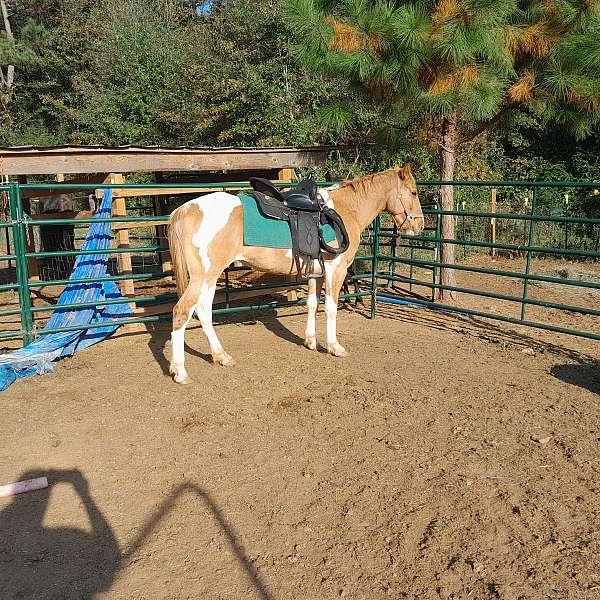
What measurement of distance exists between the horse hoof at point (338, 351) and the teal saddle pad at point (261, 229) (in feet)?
3.68

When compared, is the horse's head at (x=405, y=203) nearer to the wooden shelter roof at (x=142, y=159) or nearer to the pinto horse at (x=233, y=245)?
the pinto horse at (x=233, y=245)

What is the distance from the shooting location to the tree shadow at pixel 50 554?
2.23 metres

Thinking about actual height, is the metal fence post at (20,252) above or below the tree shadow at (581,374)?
above

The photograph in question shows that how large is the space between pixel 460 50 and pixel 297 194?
90.0 inches

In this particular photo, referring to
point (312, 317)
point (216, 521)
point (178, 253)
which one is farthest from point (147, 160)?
point (216, 521)

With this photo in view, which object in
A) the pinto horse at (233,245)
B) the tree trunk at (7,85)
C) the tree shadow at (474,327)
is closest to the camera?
the pinto horse at (233,245)

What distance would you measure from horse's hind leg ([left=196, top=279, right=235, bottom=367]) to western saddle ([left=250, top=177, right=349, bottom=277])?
84cm

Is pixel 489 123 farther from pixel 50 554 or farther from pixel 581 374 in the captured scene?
pixel 50 554

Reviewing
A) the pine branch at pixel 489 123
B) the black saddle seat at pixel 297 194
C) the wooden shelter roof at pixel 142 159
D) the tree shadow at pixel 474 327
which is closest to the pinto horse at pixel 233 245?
the black saddle seat at pixel 297 194

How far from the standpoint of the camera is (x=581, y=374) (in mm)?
4758

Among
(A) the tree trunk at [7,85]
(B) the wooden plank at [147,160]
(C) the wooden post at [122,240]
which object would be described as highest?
(A) the tree trunk at [7,85]

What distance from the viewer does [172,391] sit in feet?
14.6

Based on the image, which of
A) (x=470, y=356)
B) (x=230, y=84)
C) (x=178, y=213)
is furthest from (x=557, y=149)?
(x=178, y=213)

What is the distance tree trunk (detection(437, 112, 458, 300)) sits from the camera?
722cm
